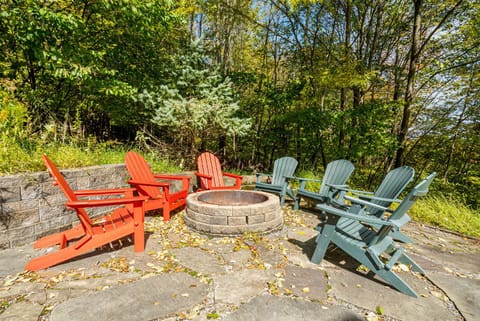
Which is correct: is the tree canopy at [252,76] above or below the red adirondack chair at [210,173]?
above

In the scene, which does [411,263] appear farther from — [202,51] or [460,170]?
[460,170]

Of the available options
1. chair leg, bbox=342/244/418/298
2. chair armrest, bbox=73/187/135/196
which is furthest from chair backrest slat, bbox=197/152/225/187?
chair leg, bbox=342/244/418/298

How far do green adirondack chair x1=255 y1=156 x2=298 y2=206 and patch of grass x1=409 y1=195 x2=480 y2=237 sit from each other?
2068mm

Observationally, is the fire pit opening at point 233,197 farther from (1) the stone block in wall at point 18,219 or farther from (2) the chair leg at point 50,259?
(1) the stone block in wall at point 18,219

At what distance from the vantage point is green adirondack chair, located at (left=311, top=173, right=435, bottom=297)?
1994 millimetres

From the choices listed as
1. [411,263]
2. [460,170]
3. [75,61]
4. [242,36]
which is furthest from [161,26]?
[460,170]

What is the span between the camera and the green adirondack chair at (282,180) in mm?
4215

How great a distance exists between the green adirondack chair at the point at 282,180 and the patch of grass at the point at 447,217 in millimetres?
2068

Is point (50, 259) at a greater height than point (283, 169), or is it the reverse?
point (283, 169)

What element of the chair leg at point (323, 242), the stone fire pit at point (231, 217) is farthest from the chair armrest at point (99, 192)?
the chair leg at point (323, 242)

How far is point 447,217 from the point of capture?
3.92 metres

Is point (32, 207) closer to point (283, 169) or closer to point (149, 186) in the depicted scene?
point (149, 186)

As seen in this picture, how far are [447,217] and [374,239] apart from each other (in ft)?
9.10

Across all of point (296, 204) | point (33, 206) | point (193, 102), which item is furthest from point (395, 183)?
point (33, 206)
